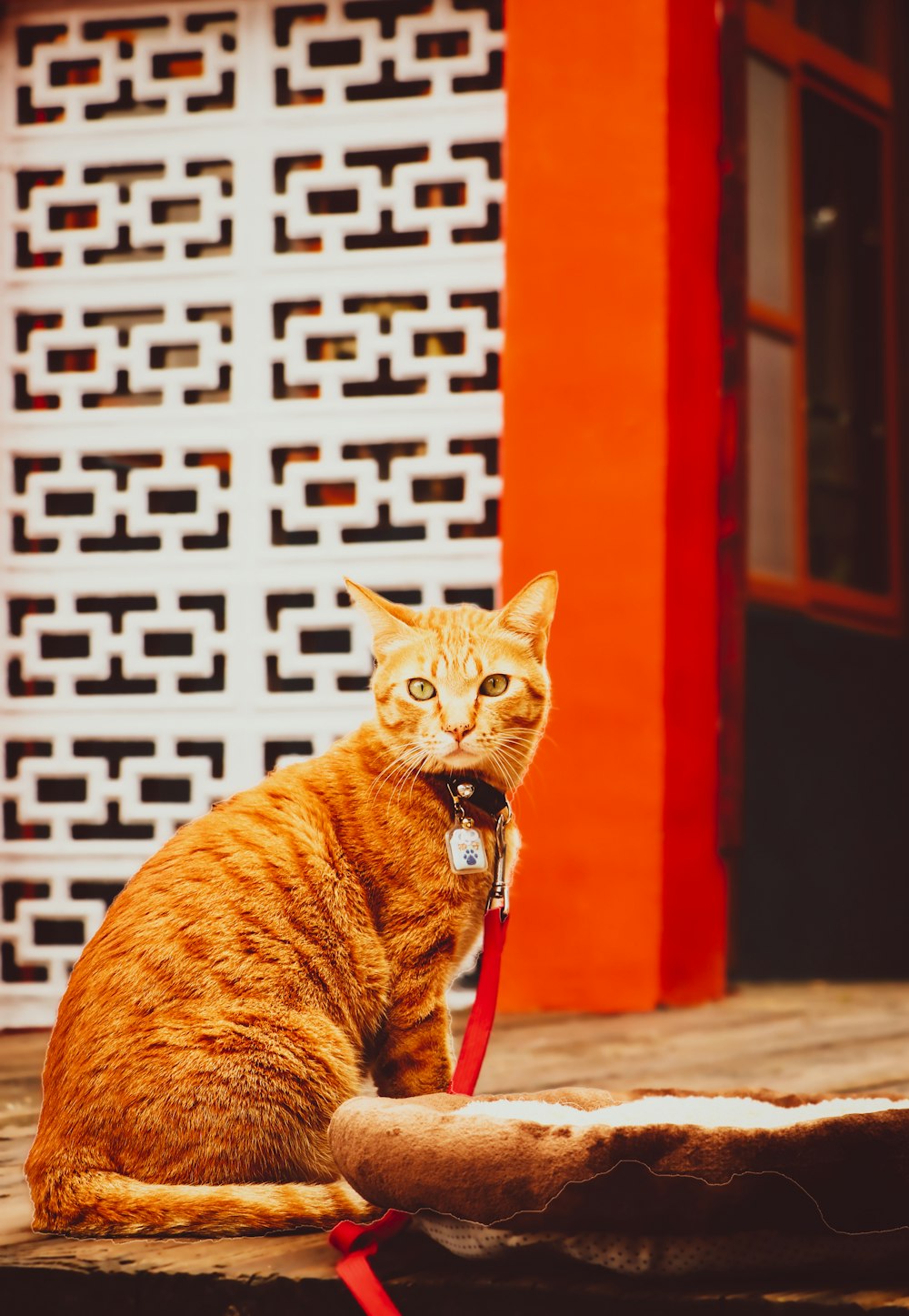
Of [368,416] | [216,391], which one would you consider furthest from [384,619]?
[216,391]

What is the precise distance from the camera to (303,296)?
3.69 m

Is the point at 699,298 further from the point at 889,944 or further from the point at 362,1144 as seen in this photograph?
the point at 362,1144

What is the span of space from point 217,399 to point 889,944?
9.81 ft

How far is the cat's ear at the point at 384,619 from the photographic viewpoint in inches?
71.7

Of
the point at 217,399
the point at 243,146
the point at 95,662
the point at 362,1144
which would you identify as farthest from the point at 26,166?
the point at 362,1144

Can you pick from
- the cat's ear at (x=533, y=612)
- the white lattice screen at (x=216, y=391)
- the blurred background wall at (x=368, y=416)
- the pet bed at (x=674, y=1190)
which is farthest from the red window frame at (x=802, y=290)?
the pet bed at (x=674, y=1190)

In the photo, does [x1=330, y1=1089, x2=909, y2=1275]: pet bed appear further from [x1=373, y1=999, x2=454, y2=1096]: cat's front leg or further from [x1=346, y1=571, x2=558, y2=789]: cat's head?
[x1=346, y1=571, x2=558, y2=789]: cat's head

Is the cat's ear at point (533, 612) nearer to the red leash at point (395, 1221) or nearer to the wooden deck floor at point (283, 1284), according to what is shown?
the red leash at point (395, 1221)

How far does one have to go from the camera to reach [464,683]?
1.72 m

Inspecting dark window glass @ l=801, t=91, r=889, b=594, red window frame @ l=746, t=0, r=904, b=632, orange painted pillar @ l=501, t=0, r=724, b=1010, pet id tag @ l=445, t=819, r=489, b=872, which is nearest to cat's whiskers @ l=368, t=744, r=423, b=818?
pet id tag @ l=445, t=819, r=489, b=872

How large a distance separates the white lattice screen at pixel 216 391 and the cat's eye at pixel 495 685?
1815 millimetres

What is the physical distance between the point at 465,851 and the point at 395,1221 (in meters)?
0.45

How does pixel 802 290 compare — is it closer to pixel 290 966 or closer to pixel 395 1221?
pixel 290 966

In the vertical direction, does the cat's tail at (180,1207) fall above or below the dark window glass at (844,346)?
below
